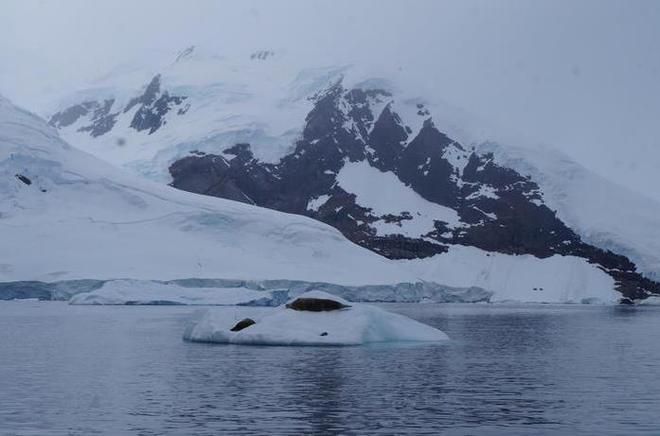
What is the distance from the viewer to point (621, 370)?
92.0ft

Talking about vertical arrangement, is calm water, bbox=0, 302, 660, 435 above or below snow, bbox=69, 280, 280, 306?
below

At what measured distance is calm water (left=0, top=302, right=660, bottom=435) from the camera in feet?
57.3

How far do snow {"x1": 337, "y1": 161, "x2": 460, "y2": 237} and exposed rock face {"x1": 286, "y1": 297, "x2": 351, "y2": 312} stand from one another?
423 ft

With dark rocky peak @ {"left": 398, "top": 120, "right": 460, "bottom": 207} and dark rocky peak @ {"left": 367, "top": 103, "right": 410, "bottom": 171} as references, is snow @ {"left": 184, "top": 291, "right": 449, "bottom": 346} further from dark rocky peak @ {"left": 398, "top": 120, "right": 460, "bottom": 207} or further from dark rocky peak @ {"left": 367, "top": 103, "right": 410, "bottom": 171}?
dark rocky peak @ {"left": 367, "top": 103, "right": 410, "bottom": 171}

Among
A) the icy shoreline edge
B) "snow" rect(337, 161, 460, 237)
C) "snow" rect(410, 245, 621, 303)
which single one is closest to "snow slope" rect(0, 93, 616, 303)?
the icy shoreline edge

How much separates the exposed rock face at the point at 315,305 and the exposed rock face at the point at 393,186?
118 metres

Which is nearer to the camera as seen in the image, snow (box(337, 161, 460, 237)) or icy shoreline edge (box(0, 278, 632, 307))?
icy shoreline edge (box(0, 278, 632, 307))

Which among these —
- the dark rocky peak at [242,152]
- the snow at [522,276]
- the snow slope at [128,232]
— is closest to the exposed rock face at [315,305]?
the snow slope at [128,232]

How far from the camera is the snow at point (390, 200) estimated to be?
170 meters

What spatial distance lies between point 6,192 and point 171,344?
6665 cm

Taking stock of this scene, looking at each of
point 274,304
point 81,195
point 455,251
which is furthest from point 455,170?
point 274,304

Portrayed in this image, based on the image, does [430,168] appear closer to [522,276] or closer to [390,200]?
[390,200]

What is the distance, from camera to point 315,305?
36.9 meters

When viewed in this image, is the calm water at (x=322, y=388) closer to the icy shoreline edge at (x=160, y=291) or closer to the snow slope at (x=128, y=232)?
the icy shoreline edge at (x=160, y=291)
